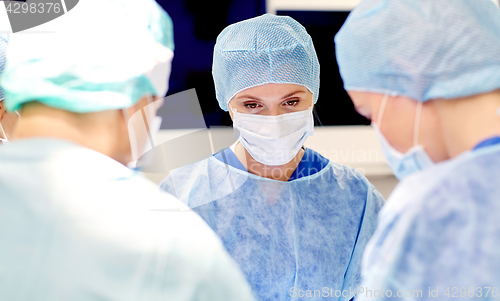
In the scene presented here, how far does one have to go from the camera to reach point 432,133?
0.79m

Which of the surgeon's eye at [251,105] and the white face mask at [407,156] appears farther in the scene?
the surgeon's eye at [251,105]

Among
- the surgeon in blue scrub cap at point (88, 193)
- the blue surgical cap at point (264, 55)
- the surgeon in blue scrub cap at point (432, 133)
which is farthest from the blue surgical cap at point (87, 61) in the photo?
the blue surgical cap at point (264, 55)

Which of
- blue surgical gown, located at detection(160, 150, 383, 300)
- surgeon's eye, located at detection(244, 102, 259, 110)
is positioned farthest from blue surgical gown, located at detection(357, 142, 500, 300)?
surgeon's eye, located at detection(244, 102, 259, 110)

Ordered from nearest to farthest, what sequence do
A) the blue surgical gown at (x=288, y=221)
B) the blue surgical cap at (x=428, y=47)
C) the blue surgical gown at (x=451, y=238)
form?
1. the blue surgical gown at (x=451, y=238)
2. the blue surgical cap at (x=428, y=47)
3. the blue surgical gown at (x=288, y=221)

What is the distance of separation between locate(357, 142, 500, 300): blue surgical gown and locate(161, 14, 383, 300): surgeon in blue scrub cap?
0.72m

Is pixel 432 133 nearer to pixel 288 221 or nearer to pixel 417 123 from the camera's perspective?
pixel 417 123

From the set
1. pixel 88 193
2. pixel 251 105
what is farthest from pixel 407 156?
pixel 251 105

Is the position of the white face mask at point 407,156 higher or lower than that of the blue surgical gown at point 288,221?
higher

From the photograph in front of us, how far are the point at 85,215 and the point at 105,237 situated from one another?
0.18 ft

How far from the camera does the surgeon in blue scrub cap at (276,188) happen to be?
1.39 m

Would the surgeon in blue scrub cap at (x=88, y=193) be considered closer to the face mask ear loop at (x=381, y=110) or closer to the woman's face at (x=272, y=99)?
the face mask ear loop at (x=381, y=110)

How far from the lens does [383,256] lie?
0.70 meters

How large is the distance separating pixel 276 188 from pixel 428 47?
0.85 meters

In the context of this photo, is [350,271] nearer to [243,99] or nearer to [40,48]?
[243,99]
